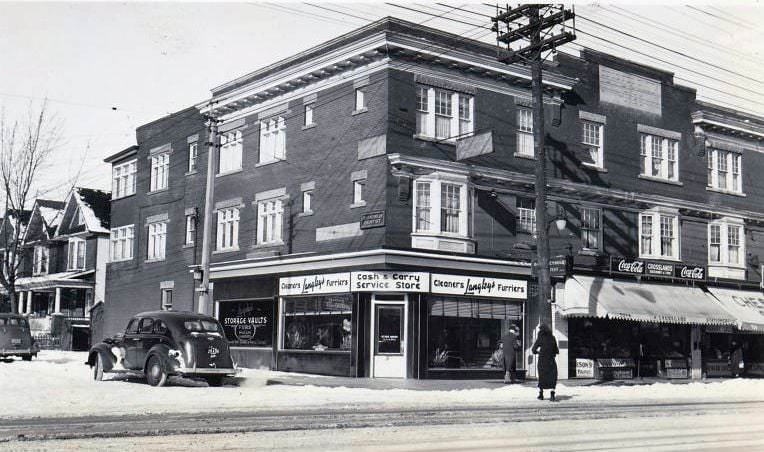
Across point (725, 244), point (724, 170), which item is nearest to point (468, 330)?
point (725, 244)

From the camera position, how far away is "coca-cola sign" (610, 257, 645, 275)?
30297mm

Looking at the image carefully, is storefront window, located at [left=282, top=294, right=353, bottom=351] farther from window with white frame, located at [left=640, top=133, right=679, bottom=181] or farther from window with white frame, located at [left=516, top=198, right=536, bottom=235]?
window with white frame, located at [left=640, top=133, right=679, bottom=181]

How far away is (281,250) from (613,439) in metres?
20.7

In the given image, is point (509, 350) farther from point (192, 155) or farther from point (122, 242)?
point (122, 242)

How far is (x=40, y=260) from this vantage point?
55000 millimetres

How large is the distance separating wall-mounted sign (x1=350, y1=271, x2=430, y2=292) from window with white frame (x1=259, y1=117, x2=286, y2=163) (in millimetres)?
7577

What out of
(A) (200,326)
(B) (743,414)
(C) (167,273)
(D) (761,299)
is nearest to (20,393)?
(A) (200,326)

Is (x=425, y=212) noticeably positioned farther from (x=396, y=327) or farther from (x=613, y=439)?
(x=613, y=439)

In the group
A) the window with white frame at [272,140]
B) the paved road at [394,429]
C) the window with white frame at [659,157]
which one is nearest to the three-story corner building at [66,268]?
Answer: the window with white frame at [272,140]

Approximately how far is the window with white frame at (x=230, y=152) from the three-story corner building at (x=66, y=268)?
595 inches

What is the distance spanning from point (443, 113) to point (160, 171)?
17.6m

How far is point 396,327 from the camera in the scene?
26625mm

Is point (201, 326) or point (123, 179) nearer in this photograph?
point (201, 326)

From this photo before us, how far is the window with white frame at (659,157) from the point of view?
34.0m
